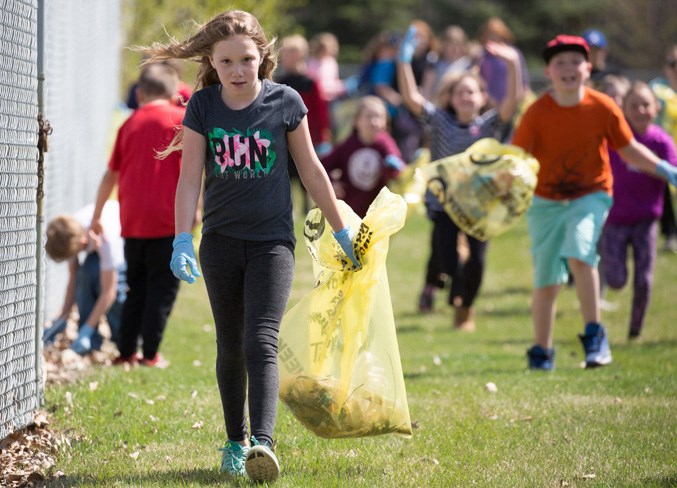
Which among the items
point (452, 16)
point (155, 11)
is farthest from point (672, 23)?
point (155, 11)

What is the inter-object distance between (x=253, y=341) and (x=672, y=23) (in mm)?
29602

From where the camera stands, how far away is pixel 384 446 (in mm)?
5191

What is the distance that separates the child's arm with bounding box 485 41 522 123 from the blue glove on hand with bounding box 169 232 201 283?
11.9 feet

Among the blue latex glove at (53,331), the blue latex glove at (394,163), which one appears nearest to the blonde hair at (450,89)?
the blue latex glove at (394,163)

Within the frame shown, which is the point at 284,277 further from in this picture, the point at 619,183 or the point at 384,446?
the point at 619,183

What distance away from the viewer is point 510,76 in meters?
8.09

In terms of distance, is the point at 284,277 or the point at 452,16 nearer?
the point at 284,277

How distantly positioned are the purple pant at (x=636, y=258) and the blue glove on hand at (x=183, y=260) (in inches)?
215

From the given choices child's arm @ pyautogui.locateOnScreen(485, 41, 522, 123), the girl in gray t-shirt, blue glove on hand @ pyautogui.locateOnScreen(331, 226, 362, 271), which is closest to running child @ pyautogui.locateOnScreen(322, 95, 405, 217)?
child's arm @ pyautogui.locateOnScreen(485, 41, 522, 123)

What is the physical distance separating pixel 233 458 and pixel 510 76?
175 inches

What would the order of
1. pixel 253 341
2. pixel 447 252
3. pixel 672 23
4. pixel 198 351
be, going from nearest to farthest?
pixel 253 341
pixel 198 351
pixel 447 252
pixel 672 23

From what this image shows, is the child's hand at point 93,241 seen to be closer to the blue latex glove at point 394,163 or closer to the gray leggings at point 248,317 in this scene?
the gray leggings at point 248,317

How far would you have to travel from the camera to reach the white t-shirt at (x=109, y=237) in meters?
7.64

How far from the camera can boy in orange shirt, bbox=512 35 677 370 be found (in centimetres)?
696
